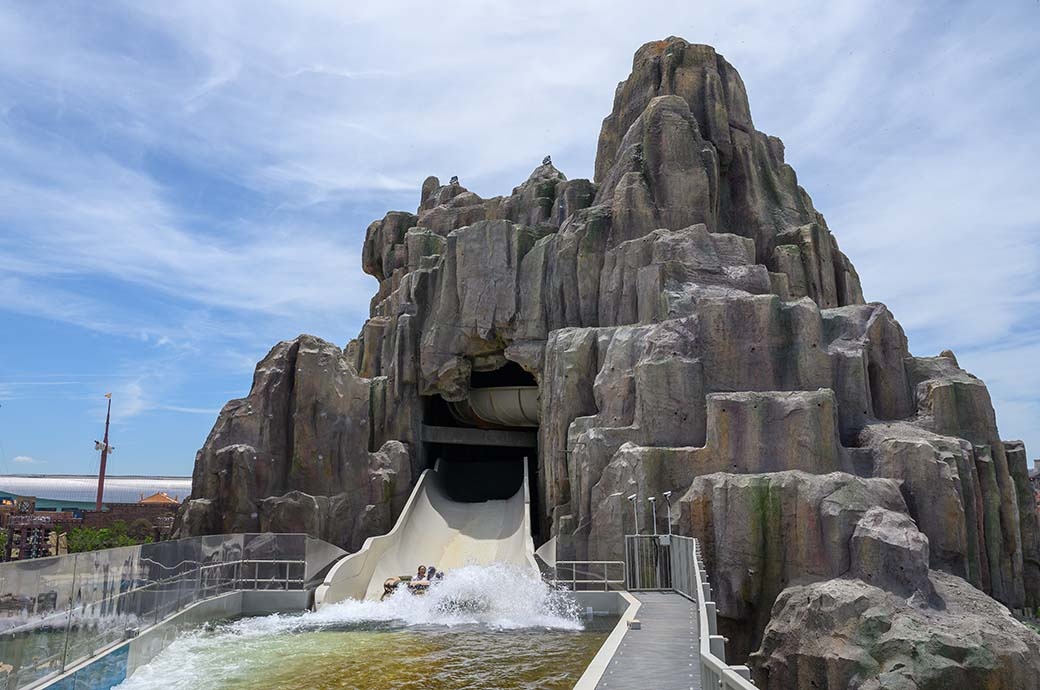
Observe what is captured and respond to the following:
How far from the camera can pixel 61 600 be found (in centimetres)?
896

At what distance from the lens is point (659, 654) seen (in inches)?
371

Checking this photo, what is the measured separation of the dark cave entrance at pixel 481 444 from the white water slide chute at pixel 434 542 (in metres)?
2.59

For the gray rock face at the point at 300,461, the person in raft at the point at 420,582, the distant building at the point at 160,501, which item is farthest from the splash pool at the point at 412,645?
the distant building at the point at 160,501

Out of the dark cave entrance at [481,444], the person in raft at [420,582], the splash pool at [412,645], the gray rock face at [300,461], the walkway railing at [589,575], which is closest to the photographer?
the splash pool at [412,645]

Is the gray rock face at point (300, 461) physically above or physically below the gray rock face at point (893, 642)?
above

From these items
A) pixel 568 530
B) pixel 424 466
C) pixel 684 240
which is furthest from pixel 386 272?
pixel 568 530

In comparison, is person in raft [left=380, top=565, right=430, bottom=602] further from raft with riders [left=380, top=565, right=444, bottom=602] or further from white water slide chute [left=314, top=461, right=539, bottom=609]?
white water slide chute [left=314, top=461, right=539, bottom=609]

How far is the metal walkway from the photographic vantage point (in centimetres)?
795

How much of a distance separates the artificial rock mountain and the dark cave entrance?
1646mm

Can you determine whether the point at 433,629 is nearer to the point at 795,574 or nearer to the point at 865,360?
the point at 795,574

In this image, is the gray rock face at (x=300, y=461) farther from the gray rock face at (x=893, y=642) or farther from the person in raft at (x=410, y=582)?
the gray rock face at (x=893, y=642)

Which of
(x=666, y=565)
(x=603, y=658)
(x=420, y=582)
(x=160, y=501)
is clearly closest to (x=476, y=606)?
(x=420, y=582)

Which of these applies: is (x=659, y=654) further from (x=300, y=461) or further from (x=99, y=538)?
(x=99, y=538)

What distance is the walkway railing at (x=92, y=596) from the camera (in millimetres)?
7930
